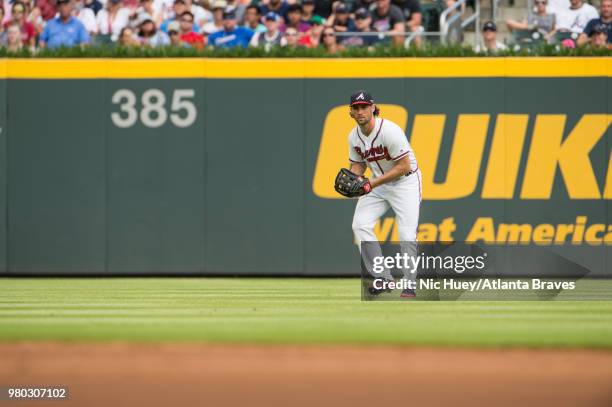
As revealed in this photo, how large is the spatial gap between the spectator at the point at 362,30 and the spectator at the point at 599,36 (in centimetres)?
294

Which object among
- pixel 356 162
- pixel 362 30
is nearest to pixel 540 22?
pixel 362 30

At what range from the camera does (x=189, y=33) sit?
1407 cm

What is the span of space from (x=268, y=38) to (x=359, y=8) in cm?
141

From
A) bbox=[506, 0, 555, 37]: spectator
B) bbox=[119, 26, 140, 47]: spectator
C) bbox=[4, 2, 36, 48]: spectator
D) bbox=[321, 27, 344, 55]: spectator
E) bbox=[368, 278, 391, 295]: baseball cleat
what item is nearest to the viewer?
bbox=[368, 278, 391, 295]: baseball cleat

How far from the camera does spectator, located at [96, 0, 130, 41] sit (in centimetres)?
1477

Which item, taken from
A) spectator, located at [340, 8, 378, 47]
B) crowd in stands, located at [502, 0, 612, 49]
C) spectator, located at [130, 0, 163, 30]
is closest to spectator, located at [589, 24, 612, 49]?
crowd in stands, located at [502, 0, 612, 49]

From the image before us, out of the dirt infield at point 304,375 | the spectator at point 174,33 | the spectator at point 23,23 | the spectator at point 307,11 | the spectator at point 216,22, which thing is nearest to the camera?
the dirt infield at point 304,375

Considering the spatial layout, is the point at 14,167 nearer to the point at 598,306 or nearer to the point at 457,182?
the point at 457,182

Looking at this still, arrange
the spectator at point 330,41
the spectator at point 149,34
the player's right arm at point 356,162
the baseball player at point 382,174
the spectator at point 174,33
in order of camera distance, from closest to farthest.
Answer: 1. the baseball player at point 382,174
2. the player's right arm at point 356,162
3. the spectator at point 330,41
4. the spectator at point 174,33
5. the spectator at point 149,34

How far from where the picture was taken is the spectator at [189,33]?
13906 mm

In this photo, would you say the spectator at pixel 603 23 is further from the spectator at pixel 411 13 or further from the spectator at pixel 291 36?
the spectator at pixel 291 36

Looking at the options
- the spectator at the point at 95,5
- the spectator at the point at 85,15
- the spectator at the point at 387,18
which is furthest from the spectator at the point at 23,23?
the spectator at the point at 387,18

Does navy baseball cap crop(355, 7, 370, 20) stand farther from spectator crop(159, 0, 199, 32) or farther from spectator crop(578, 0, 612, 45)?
spectator crop(578, 0, 612, 45)

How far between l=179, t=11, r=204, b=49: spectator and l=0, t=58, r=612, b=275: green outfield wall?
0.63 metres
